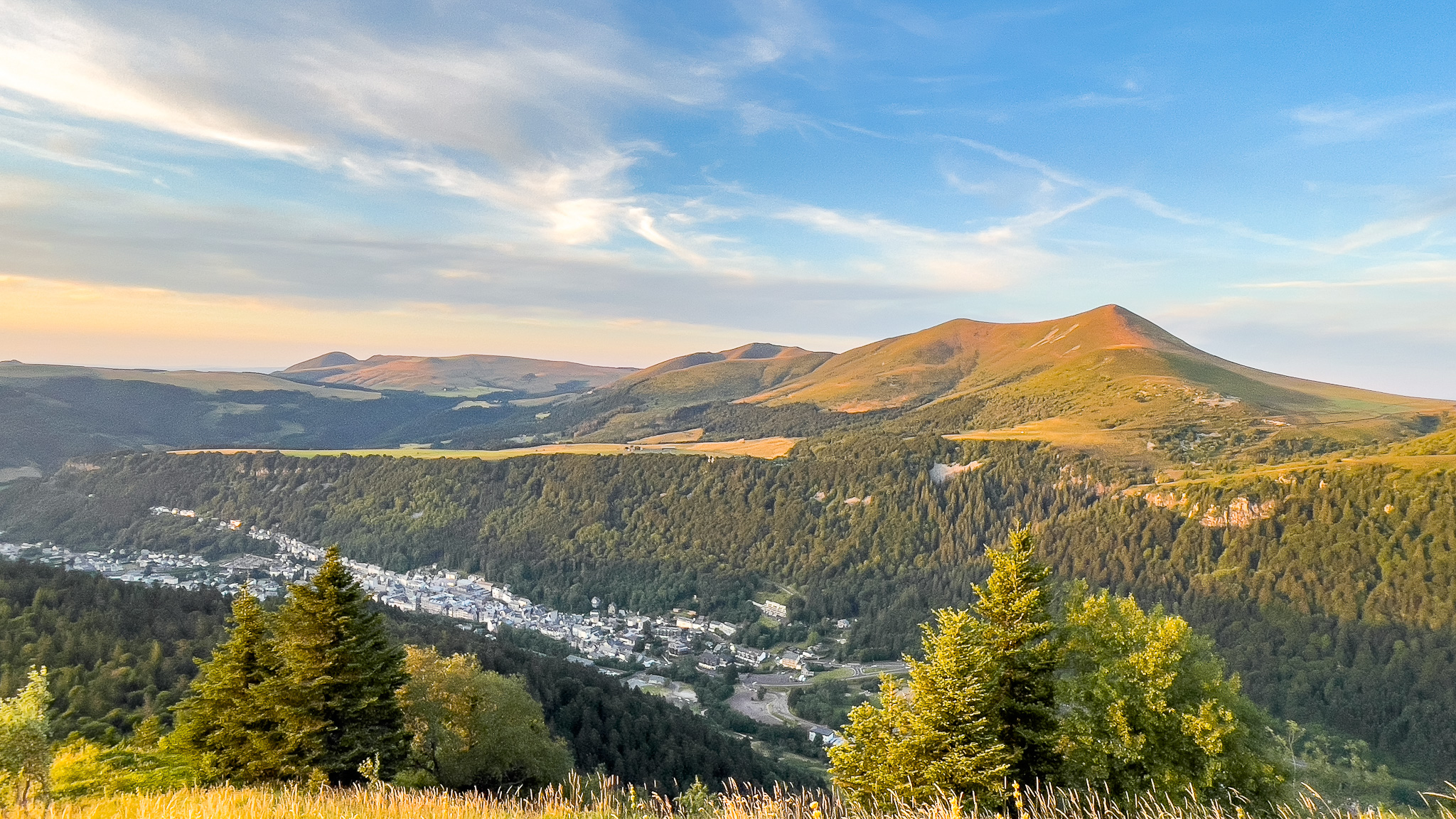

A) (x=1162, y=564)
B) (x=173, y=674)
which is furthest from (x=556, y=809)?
(x=1162, y=564)

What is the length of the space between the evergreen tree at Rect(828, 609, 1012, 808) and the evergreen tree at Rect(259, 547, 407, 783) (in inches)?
711

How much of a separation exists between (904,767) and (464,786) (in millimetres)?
27500

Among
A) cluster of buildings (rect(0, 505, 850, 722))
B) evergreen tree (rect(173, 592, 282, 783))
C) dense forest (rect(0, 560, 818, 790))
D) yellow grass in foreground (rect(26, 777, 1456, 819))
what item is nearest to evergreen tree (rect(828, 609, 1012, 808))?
yellow grass in foreground (rect(26, 777, 1456, 819))

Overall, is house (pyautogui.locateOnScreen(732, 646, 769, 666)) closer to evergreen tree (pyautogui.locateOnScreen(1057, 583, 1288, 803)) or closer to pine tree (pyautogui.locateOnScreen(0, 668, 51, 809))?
evergreen tree (pyautogui.locateOnScreen(1057, 583, 1288, 803))

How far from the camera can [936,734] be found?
20797 mm

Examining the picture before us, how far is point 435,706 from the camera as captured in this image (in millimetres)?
37938

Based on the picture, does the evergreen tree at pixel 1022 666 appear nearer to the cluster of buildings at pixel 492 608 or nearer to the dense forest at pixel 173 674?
the dense forest at pixel 173 674

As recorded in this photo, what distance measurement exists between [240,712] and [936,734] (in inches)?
1027

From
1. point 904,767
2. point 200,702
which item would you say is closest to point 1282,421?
point 904,767

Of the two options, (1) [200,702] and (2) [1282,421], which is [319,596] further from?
(2) [1282,421]

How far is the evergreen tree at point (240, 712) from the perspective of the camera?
2612cm

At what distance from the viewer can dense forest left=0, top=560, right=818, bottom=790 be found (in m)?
42.2

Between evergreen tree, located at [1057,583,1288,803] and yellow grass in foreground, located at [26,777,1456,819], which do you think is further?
evergreen tree, located at [1057,583,1288,803]

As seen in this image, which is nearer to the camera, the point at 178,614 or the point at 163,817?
the point at 163,817
